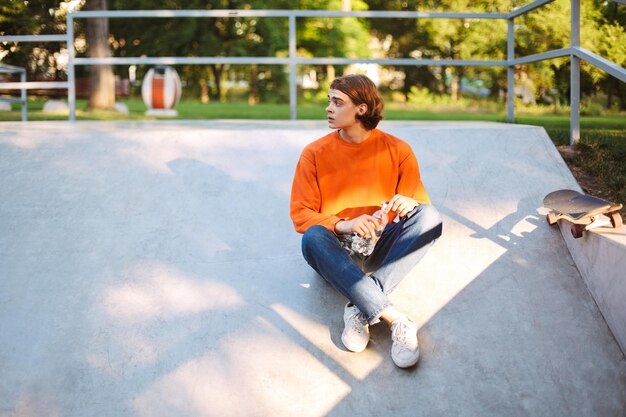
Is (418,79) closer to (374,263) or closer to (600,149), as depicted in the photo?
(600,149)

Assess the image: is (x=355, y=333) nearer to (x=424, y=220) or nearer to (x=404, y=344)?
(x=404, y=344)

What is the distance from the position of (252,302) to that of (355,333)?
2.05 feet

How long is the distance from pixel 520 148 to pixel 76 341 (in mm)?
3305

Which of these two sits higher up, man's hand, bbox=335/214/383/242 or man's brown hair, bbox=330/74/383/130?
man's brown hair, bbox=330/74/383/130

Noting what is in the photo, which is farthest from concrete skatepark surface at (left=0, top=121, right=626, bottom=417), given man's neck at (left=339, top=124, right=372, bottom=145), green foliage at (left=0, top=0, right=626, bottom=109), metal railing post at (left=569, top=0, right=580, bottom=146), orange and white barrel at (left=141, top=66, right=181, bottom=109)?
green foliage at (left=0, top=0, right=626, bottom=109)

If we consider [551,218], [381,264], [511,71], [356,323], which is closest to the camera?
[356,323]

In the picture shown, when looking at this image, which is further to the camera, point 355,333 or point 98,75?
point 98,75

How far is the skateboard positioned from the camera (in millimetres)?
3428

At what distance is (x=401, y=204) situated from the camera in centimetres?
322

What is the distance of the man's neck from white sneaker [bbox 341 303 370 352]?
847mm

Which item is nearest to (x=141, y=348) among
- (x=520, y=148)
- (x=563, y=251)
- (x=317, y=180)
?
(x=317, y=180)

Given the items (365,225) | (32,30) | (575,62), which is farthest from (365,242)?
(32,30)

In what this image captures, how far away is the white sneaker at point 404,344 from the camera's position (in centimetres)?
305

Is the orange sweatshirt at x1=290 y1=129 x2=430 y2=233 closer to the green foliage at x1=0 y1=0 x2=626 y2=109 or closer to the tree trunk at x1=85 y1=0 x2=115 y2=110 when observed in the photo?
the tree trunk at x1=85 y1=0 x2=115 y2=110
